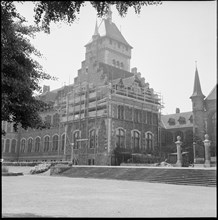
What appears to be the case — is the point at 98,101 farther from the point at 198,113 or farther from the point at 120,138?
the point at 198,113

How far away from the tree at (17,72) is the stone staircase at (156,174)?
15741 millimetres

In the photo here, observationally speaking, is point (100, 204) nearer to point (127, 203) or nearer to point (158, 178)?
point (127, 203)

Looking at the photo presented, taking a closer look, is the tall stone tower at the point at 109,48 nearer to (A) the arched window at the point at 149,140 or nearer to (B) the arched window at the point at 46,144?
(B) the arched window at the point at 46,144

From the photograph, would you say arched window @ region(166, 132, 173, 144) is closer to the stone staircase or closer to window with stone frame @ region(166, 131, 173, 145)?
window with stone frame @ region(166, 131, 173, 145)

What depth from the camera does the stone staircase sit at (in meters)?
21.1

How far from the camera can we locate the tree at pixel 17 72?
15.7ft

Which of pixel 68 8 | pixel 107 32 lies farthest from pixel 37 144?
pixel 68 8

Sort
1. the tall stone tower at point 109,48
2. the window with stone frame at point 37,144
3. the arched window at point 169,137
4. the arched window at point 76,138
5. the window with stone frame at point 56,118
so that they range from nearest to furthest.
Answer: the arched window at point 76,138
the window with stone frame at point 56,118
the window with stone frame at point 37,144
the arched window at point 169,137
the tall stone tower at point 109,48

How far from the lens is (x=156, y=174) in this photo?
2441 centimetres

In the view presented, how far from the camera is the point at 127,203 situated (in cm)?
1014

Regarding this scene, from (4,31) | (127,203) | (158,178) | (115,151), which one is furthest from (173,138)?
(4,31)

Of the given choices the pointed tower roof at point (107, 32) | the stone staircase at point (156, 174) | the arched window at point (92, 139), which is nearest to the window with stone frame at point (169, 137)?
the arched window at point (92, 139)

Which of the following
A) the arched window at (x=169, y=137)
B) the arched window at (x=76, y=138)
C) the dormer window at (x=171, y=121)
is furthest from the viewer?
the dormer window at (x=171, y=121)

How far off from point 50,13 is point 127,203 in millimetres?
7687
